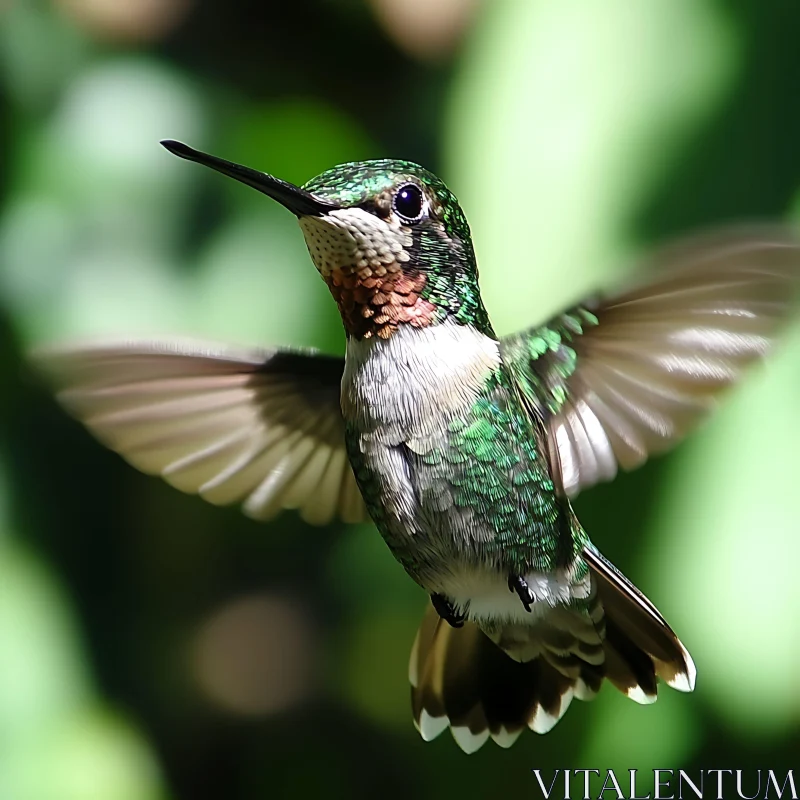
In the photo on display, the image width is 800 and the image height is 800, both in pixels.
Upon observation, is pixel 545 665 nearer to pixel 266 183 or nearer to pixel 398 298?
pixel 398 298

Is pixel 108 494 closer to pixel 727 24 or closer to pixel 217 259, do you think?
pixel 217 259

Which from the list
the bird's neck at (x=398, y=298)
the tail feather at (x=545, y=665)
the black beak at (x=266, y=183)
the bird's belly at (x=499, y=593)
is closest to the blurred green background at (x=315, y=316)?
the tail feather at (x=545, y=665)

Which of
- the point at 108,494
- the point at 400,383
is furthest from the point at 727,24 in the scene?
the point at 108,494

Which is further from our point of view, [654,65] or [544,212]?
[654,65]

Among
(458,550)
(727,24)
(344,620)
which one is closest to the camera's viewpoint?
(458,550)

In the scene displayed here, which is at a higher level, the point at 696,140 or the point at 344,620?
the point at 696,140

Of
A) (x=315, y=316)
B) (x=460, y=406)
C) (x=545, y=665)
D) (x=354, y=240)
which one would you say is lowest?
(x=545, y=665)

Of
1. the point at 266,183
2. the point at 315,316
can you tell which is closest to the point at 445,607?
the point at 266,183

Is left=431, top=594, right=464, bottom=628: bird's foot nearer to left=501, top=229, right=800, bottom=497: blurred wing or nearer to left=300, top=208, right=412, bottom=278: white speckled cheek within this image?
left=501, top=229, right=800, bottom=497: blurred wing
